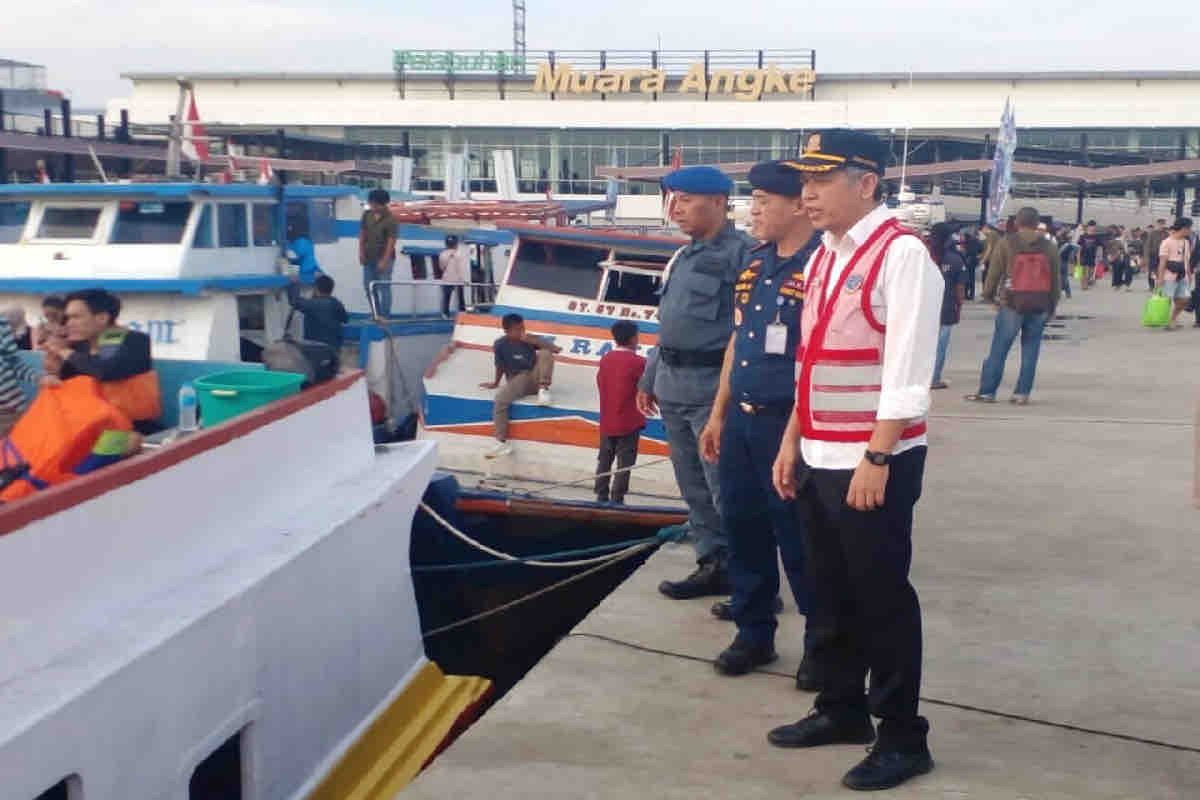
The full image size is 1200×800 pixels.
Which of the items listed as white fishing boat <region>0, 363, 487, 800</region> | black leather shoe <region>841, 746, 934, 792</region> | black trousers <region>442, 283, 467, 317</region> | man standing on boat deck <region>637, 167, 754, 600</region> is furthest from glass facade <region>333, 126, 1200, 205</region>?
black leather shoe <region>841, 746, 934, 792</region>

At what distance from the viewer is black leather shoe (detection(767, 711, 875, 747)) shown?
401cm

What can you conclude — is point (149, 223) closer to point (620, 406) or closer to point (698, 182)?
point (620, 406)

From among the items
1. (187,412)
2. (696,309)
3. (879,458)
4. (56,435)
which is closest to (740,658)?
(696,309)

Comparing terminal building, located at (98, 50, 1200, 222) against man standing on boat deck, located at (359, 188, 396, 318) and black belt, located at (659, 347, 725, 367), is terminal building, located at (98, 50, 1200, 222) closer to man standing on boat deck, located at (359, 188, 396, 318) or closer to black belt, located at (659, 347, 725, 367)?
man standing on boat deck, located at (359, 188, 396, 318)

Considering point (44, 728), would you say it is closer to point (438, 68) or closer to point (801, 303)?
point (801, 303)

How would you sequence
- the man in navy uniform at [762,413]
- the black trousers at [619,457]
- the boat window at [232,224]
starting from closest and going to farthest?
Result: the man in navy uniform at [762,413], the black trousers at [619,457], the boat window at [232,224]

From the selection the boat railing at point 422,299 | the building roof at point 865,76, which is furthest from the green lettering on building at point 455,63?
the boat railing at point 422,299

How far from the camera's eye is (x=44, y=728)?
3314 mm

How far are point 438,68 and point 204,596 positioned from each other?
54866 millimetres

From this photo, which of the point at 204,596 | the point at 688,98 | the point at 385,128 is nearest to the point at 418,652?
the point at 204,596

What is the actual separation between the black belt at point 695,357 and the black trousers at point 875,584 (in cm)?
140

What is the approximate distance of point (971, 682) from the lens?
470 cm

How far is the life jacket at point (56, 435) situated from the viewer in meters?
4.41

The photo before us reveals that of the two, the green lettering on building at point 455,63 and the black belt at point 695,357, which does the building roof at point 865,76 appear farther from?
the black belt at point 695,357
